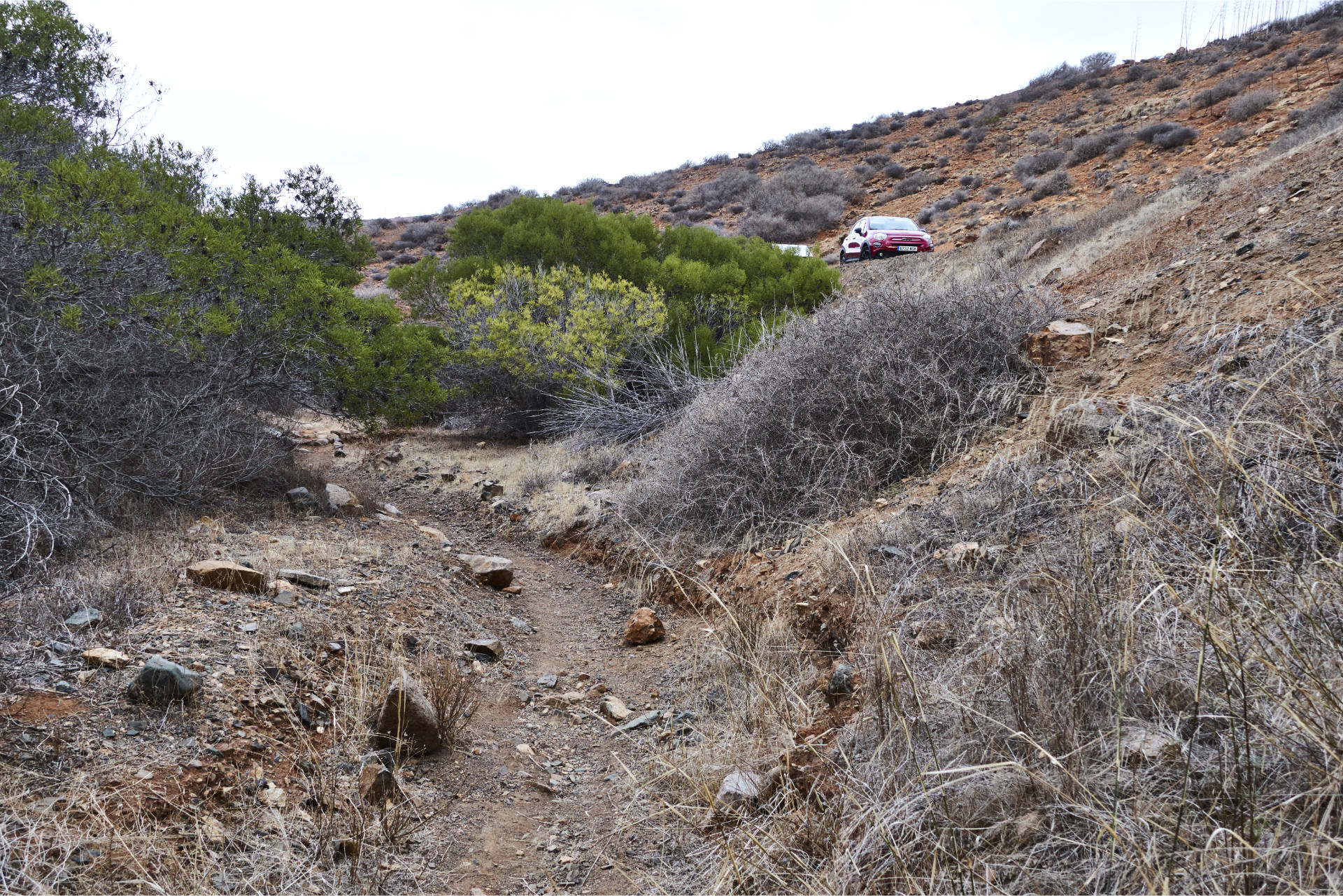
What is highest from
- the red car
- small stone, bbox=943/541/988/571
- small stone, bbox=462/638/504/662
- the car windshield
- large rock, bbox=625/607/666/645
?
the car windshield

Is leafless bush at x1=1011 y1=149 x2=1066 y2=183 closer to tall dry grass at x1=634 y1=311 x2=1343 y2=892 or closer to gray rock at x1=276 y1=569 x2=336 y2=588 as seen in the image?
tall dry grass at x1=634 y1=311 x2=1343 y2=892

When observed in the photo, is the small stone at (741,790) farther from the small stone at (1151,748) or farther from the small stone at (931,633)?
the small stone at (1151,748)

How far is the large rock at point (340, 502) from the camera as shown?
7.35 metres

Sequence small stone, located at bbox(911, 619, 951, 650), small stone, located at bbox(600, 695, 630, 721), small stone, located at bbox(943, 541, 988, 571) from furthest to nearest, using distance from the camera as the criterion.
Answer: small stone, located at bbox(600, 695, 630, 721), small stone, located at bbox(943, 541, 988, 571), small stone, located at bbox(911, 619, 951, 650)

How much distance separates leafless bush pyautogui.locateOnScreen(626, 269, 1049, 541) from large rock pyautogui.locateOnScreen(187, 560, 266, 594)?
116 inches

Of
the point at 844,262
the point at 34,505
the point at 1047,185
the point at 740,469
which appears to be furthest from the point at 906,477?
the point at 1047,185

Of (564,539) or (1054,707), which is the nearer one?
(1054,707)

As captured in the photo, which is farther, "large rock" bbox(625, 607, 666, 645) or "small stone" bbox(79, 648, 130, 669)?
"large rock" bbox(625, 607, 666, 645)

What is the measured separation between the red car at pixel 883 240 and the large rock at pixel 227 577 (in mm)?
15771

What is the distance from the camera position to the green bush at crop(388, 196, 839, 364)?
11805 millimetres

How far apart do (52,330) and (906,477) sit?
6414 millimetres

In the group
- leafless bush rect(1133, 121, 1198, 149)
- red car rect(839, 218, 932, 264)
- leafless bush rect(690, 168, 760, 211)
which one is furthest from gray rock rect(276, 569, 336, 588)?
leafless bush rect(690, 168, 760, 211)

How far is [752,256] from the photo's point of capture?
12.8 metres

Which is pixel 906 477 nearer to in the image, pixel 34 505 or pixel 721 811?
pixel 721 811
